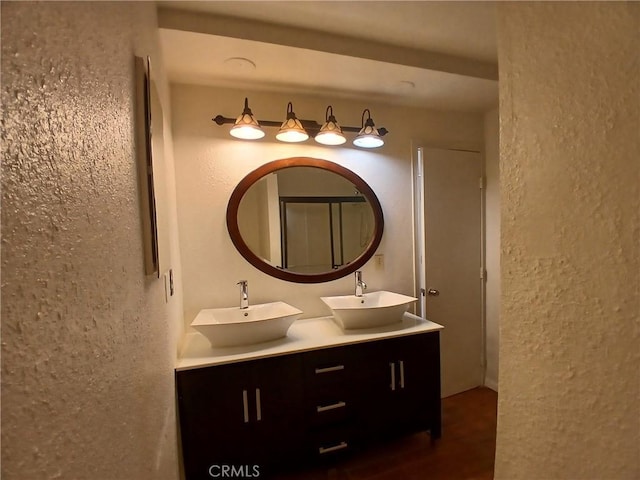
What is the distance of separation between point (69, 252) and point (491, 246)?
8.63 feet

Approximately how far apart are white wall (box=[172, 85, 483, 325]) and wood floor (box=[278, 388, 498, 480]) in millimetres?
911

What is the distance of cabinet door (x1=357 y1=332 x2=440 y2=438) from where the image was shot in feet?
5.48

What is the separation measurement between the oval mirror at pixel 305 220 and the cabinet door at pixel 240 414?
2.26 feet

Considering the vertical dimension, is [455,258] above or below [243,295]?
above

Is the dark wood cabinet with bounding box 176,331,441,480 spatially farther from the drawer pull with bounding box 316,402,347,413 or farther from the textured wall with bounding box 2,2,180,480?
the textured wall with bounding box 2,2,180,480

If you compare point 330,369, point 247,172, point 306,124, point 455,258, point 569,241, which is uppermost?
point 306,124

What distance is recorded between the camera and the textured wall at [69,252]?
1.01 ft

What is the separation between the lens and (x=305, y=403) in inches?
61.2

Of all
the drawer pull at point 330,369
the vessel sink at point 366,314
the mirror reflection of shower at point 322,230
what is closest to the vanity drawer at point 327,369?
the drawer pull at point 330,369

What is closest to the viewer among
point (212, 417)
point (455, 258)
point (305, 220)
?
point (212, 417)

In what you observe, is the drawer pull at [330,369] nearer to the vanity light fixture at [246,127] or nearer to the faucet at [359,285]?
the faucet at [359,285]

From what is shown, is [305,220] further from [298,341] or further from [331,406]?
[331,406]

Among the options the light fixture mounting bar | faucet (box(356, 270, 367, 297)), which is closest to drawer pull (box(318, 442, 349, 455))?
faucet (box(356, 270, 367, 297))

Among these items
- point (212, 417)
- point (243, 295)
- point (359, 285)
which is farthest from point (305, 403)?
point (359, 285)
